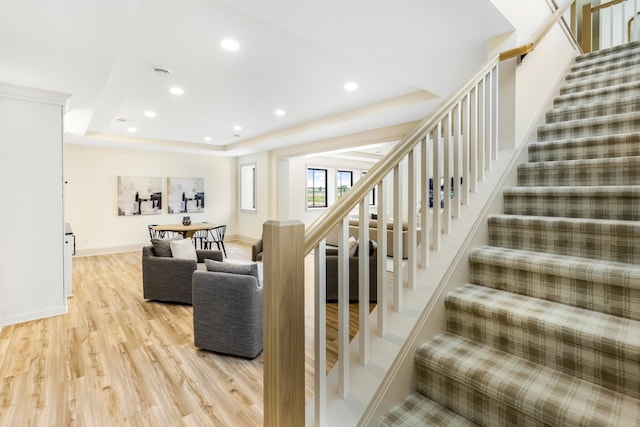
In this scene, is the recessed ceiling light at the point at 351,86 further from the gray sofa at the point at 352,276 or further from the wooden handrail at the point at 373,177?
the gray sofa at the point at 352,276

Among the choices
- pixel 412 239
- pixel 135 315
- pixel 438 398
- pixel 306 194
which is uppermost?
pixel 306 194

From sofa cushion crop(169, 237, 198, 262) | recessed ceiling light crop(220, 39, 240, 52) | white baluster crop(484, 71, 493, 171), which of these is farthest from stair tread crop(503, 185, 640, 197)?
sofa cushion crop(169, 237, 198, 262)

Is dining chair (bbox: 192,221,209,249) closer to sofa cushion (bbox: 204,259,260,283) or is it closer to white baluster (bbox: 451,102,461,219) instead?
sofa cushion (bbox: 204,259,260,283)

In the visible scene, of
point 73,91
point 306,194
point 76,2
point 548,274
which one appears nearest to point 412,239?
point 548,274

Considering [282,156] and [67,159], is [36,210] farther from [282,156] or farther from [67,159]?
[282,156]

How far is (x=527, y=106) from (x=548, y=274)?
5.21 ft

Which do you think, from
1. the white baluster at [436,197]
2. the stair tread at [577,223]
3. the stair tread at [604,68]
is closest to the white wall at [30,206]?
the white baluster at [436,197]

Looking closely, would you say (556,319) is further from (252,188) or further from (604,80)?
(252,188)

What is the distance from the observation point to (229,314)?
271 centimetres

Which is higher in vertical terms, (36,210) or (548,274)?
(36,210)

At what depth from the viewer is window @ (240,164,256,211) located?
9109mm

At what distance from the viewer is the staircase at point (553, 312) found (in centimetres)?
117

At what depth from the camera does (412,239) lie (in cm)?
154

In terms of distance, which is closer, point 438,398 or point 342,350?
point 342,350
